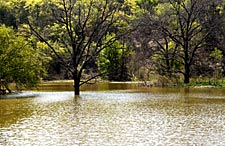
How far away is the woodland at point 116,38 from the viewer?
32.3m

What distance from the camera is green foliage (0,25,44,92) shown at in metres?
30.7

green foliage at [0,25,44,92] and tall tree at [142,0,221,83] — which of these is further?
tall tree at [142,0,221,83]

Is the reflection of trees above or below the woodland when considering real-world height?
below

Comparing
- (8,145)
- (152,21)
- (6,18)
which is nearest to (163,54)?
(152,21)

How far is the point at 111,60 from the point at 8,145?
52359 mm

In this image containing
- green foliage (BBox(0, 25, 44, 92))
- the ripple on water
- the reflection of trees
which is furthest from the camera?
green foliage (BBox(0, 25, 44, 92))

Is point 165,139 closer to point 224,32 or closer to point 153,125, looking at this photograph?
point 153,125

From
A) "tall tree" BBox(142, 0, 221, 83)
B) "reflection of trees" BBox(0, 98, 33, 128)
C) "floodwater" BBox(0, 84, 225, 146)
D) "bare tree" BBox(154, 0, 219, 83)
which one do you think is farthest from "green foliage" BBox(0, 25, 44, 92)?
"bare tree" BBox(154, 0, 219, 83)

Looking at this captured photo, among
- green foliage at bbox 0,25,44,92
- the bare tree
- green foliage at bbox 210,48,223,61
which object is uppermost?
the bare tree

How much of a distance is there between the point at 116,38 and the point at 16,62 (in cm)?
802

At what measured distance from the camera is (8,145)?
1191cm

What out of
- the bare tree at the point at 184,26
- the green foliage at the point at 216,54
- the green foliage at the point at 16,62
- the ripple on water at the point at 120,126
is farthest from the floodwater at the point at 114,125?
the green foliage at the point at 216,54

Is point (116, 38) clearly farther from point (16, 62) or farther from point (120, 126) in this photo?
point (120, 126)

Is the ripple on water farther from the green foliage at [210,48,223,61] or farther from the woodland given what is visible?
the green foliage at [210,48,223,61]
